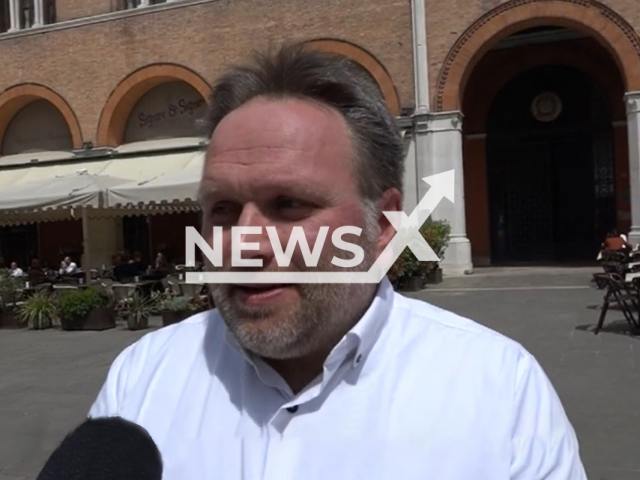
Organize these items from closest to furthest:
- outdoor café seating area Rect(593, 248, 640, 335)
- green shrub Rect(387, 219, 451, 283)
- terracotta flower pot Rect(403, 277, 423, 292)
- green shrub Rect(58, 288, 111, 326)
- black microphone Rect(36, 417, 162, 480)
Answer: black microphone Rect(36, 417, 162, 480)
outdoor café seating area Rect(593, 248, 640, 335)
green shrub Rect(58, 288, 111, 326)
green shrub Rect(387, 219, 451, 283)
terracotta flower pot Rect(403, 277, 423, 292)

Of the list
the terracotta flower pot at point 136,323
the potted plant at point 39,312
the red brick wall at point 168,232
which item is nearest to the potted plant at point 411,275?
the terracotta flower pot at point 136,323

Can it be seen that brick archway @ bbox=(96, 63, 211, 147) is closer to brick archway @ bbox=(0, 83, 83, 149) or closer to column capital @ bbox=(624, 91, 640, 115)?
brick archway @ bbox=(0, 83, 83, 149)

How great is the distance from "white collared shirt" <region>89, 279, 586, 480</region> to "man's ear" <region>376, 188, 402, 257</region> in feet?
0.37

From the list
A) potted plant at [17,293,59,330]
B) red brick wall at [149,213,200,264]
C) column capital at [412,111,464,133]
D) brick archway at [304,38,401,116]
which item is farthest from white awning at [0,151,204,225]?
column capital at [412,111,464,133]

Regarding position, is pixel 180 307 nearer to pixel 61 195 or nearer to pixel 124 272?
pixel 61 195

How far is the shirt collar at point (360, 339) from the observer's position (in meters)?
1.60

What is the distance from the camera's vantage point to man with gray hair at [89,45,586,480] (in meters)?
1.52

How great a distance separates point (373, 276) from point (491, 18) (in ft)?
54.1

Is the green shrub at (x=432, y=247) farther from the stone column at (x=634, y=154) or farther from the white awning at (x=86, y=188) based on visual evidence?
the white awning at (x=86, y=188)

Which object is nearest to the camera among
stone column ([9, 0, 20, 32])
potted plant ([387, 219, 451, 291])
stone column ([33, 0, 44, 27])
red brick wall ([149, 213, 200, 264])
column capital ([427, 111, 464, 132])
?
potted plant ([387, 219, 451, 291])

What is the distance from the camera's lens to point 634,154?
53.8 feet

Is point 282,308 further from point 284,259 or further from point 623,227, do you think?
point 623,227

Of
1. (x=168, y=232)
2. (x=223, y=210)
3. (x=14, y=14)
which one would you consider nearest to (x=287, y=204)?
(x=223, y=210)

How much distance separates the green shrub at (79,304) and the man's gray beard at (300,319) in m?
10.4
